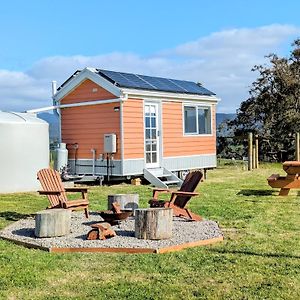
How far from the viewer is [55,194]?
7.88 metres

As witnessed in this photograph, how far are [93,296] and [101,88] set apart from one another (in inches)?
397

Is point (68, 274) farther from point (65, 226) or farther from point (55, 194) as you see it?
point (55, 194)

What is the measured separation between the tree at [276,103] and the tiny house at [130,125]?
272 inches

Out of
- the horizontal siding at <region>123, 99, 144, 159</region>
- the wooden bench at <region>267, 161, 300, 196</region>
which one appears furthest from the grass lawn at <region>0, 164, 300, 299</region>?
the horizontal siding at <region>123, 99, 144, 159</region>

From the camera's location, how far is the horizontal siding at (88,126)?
13.5 metres

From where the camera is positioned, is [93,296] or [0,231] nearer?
[93,296]

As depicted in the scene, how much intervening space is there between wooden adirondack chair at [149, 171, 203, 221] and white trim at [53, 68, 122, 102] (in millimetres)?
5582

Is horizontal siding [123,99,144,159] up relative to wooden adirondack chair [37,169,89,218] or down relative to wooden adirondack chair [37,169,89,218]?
up

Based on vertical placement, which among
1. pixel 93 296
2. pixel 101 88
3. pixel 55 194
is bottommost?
pixel 93 296

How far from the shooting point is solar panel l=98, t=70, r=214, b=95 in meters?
13.7

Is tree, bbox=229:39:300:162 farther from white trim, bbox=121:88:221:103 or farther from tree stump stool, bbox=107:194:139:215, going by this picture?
tree stump stool, bbox=107:194:139:215

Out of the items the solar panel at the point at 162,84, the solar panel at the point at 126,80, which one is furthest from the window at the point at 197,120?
the solar panel at the point at 126,80

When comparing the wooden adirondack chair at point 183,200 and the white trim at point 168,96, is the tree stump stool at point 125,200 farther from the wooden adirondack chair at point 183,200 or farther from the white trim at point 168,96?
the white trim at point 168,96

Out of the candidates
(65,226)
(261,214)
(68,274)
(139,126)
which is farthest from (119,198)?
(139,126)
